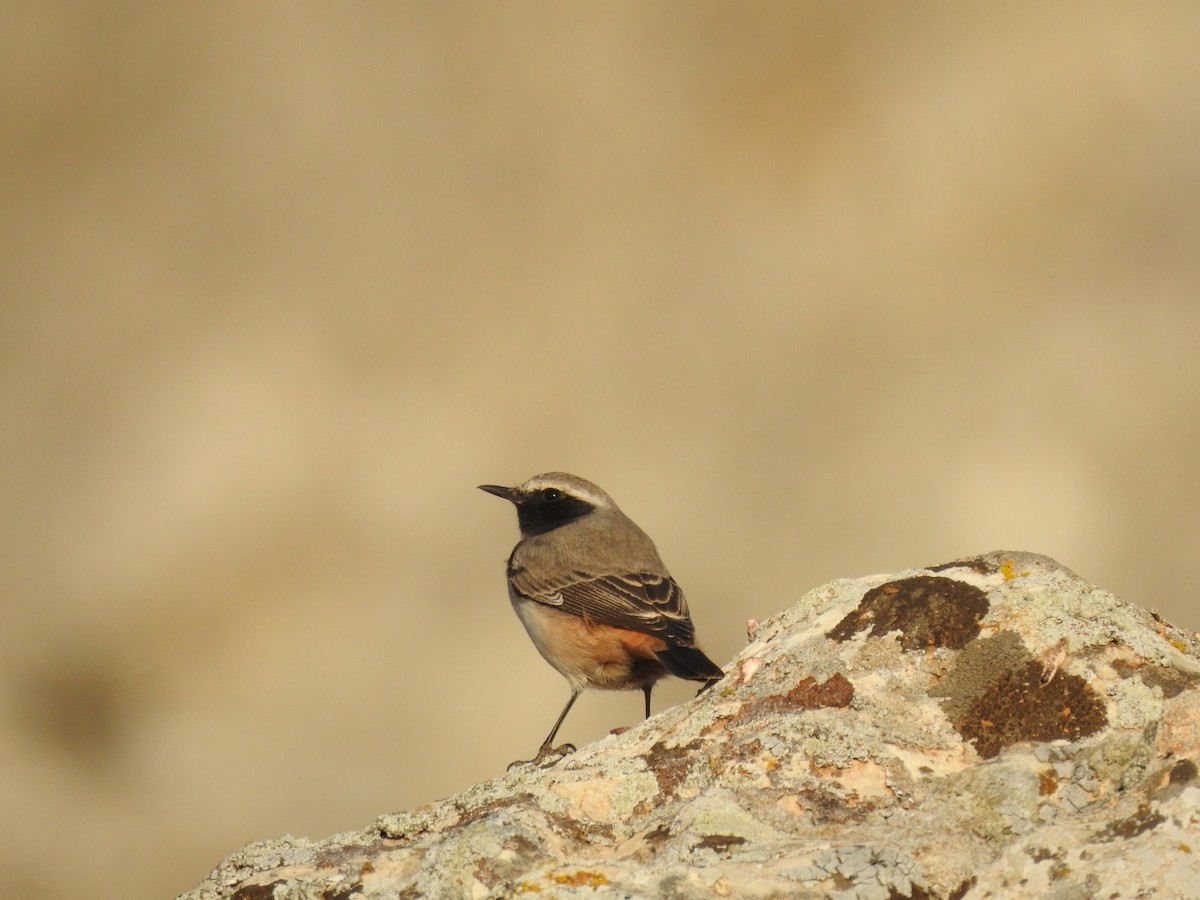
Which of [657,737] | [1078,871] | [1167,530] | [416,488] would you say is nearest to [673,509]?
[416,488]

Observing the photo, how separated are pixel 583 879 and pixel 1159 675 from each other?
6.76 ft

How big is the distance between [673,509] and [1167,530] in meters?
5.77

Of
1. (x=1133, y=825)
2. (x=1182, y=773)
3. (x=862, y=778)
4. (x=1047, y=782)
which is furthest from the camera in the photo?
(x=862, y=778)

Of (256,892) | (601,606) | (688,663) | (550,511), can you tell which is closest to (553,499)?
(550,511)

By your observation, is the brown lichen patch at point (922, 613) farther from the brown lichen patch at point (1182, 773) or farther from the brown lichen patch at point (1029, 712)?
the brown lichen patch at point (1182, 773)

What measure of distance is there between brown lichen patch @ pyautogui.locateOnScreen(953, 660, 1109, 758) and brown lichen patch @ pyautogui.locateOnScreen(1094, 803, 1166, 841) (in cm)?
76

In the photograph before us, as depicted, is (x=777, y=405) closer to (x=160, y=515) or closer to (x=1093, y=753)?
(x=160, y=515)

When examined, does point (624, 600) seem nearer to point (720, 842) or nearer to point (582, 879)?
point (720, 842)

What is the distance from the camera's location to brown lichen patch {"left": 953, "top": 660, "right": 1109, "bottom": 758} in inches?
171

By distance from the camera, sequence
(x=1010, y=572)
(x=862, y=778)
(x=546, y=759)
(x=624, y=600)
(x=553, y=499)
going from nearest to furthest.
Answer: (x=862, y=778)
(x=1010, y=572)
(x=546, y=759)
(x=624, y=600)
(x=553, y=499)

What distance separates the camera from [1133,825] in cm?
345

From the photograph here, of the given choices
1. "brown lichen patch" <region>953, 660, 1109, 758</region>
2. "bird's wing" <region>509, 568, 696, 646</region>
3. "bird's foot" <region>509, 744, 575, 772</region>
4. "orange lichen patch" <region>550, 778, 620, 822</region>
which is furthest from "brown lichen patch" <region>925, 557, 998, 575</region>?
"bird's wing" <region>509, 568, 696, 646</region>

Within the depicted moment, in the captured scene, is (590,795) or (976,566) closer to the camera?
(590,795)

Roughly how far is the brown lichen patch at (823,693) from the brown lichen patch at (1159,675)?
0.85 m
